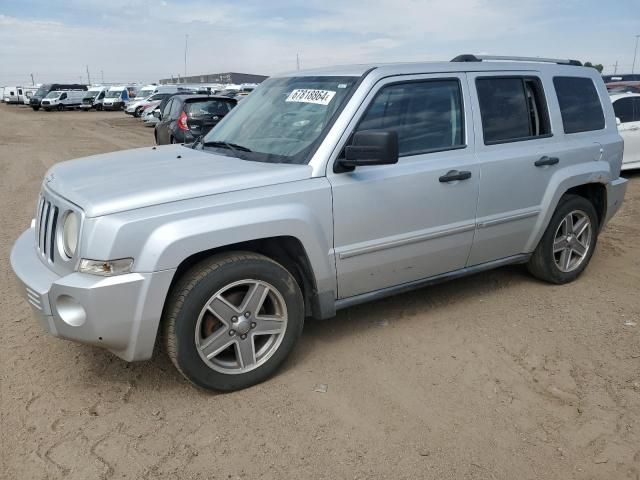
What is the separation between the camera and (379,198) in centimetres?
369

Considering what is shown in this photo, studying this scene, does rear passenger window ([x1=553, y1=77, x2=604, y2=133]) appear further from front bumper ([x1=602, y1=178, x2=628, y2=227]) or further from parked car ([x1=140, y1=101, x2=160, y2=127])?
parked car ([x1=140, y1=101, x2=160, y2=127])

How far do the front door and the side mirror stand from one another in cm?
15

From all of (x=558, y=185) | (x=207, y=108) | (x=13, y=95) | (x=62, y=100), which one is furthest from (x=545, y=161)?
(x=13, y=95)

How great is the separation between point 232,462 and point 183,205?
4.28ft

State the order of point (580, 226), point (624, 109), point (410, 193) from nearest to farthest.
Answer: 1. point (410, 193)
2. point (580, 226)
3. point (624, 109)


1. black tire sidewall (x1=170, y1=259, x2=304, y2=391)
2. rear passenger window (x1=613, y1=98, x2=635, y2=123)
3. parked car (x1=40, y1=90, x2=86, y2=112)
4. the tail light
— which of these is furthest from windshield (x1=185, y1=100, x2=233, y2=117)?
parked car (x1=40, y1=90, x2=86, y2=112)

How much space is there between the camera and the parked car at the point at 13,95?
179ft

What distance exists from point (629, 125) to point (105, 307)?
10.4m

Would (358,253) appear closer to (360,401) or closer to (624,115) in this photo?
(360,401)

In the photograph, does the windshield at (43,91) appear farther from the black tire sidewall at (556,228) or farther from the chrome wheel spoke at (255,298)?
the chrome wheel spoke at (255,298)

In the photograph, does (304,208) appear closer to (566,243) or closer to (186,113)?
(566,243)

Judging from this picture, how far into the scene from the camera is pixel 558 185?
15.3 feet

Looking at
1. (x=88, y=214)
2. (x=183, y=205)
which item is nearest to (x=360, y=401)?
(x=183, y=205)

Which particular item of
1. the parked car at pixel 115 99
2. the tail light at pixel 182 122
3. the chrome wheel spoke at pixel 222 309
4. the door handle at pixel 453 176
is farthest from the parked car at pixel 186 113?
the parked car at pixel 115 99
